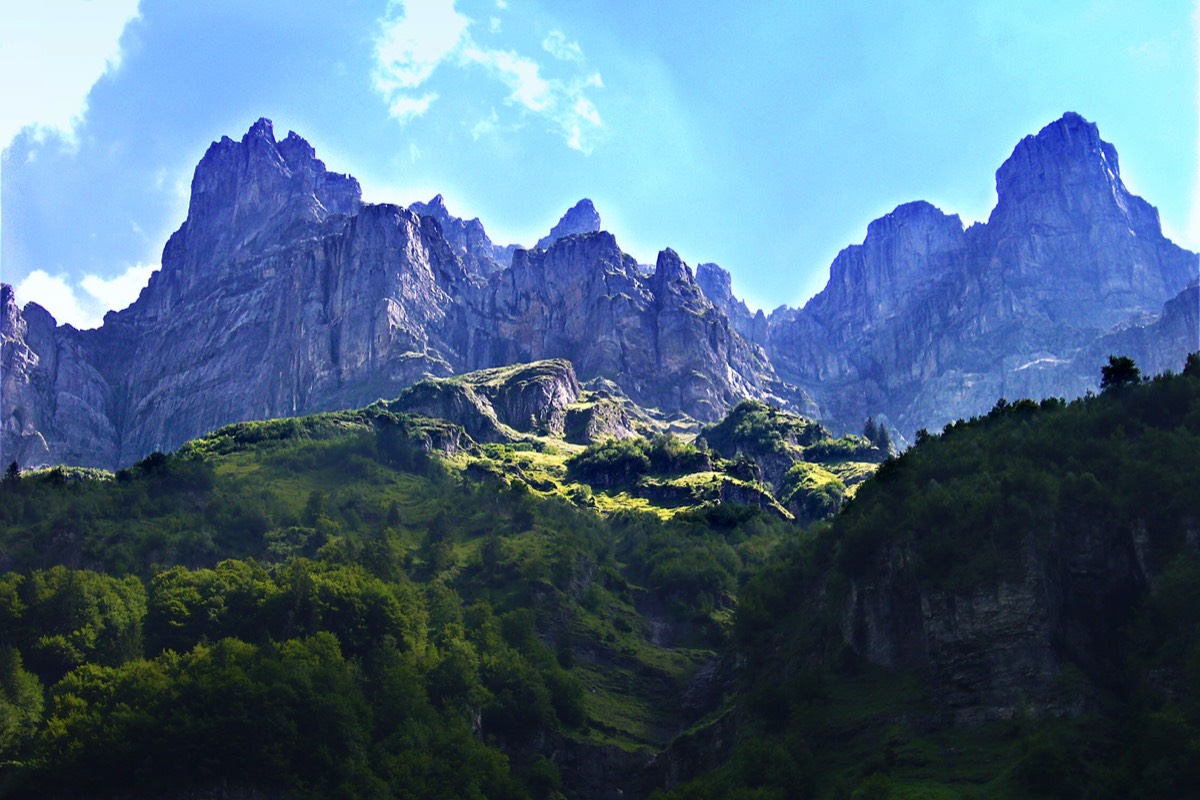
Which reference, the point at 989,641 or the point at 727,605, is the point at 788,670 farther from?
the point at 727,605

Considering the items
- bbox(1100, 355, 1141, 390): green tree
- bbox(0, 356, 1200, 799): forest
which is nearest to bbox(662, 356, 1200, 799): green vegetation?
bbox(0, 356, 1200, 799): forest

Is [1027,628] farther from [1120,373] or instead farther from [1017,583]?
[1120,373]

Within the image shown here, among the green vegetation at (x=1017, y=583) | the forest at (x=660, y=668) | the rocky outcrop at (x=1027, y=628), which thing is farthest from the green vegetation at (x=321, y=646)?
the rocky outcrop at (x=1027, y=628)

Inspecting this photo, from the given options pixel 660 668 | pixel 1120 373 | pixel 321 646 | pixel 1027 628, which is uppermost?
pixel 1120 373

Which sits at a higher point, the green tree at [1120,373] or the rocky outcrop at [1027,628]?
the green tree at [1120,373]

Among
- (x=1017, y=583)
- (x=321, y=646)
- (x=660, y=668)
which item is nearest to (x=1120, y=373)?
(x=1017, y=583)

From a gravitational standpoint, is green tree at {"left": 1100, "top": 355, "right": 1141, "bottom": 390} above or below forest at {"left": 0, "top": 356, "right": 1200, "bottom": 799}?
above

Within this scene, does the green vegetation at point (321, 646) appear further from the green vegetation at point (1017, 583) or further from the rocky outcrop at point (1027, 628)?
the rocky outcrop at point (1027, 628)

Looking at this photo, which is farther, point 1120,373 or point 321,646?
point 1120,373

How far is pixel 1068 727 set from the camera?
3565 inches

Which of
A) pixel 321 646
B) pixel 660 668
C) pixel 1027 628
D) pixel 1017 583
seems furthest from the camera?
pixel 660 668

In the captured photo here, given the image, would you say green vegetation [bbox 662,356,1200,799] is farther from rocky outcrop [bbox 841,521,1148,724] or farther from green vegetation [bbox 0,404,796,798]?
green vegetation [bbox 0,404,796,798]

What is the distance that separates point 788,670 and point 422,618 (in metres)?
43.2

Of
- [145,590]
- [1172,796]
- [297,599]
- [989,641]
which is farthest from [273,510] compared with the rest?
[1172,796]
